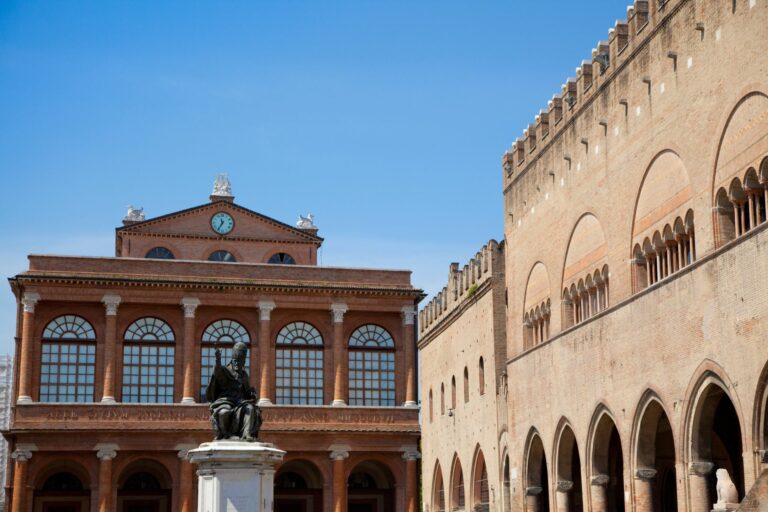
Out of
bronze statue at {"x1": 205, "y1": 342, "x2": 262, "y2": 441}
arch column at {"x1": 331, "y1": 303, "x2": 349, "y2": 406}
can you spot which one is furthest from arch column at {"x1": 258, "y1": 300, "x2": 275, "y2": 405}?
bronze statue at {"x1": 205, "y1": 342, "x2": 262, "y2": 441}

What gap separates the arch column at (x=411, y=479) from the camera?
164 feet

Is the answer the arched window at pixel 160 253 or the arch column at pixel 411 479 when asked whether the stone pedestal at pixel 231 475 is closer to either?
the arch column at pixel 411 479

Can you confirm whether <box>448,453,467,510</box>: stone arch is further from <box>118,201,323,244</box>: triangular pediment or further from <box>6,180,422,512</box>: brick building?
<box>118,201,323,244</box>: triangular pediment

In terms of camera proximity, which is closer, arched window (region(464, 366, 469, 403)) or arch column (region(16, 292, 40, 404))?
arched window (region(464, 366, 469, 403))

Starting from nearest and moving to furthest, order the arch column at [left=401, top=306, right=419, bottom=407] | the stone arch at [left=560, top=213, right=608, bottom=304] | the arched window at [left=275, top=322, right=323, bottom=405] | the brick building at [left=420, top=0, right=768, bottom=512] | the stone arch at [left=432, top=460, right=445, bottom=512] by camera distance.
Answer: the brick building at [left=420, top=0, right=768, bottom=512] < the stone arch at [left=560, top=213, right=608, bottom=304] < the stone arch at [left=432, top=460, right=445, bottom=512] < the arched window at [left=275, top=322, right=323, bottom=405] < the arch column at [left=401, top=306, right=419, bottom=407]

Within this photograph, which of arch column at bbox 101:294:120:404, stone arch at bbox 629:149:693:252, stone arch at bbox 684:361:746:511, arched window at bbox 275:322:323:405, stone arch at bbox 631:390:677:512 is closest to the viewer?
stone arch at bbox 684:361:746:511

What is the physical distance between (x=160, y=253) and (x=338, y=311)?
10.3 meters

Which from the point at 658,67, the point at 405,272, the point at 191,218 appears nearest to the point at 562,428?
the point at 658,67

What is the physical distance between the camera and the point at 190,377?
161 feet

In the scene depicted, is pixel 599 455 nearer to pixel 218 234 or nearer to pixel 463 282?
pixel 463 282

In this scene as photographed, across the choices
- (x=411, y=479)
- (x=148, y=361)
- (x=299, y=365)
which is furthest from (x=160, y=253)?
(x=411, y=479)

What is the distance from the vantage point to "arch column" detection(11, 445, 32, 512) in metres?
46.4

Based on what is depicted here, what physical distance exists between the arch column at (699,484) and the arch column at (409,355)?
28.5m

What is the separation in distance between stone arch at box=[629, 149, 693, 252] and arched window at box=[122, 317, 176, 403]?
2735 centimetres
